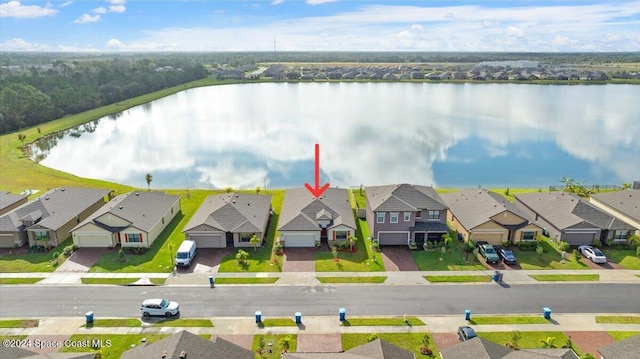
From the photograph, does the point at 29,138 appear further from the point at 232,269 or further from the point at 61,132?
the point at 232,269

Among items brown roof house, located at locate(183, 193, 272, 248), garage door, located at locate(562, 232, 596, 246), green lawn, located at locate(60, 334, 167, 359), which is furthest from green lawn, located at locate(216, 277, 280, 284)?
garage door, located at locate(562, 232, 596, 246)

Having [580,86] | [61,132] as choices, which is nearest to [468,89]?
[580,86]

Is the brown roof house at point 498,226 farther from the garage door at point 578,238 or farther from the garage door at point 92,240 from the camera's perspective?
the garage door at point 92,240

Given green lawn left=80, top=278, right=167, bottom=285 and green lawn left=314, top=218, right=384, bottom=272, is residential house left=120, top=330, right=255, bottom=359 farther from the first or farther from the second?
green lawn left=314, top=218, right=384, bottom=272

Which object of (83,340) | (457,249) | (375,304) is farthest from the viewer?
(457,249)

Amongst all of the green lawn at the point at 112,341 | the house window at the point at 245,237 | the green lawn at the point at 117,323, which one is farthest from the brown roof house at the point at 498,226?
the green lawn at the point at 117,323
